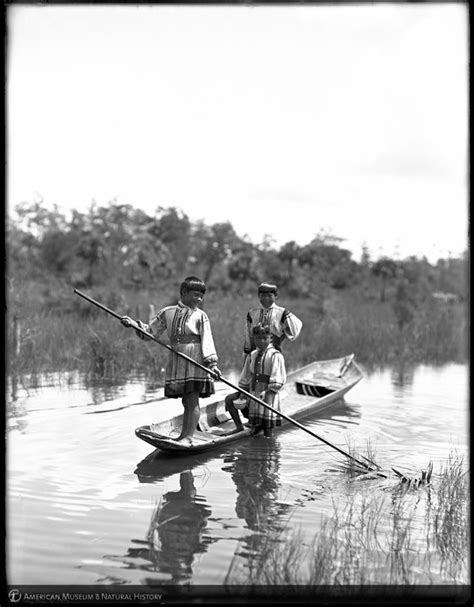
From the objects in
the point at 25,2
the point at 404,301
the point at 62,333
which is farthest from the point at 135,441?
the point at 404,301

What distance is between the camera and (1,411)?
13.6ft

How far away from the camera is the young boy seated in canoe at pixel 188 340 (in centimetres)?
741

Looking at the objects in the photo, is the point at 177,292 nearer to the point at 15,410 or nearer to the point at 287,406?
the point at 287,406

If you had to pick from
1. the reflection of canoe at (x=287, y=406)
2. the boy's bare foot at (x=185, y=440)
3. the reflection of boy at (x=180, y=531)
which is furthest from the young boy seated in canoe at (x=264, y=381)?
the reflection of boy at (x=180, y=531)

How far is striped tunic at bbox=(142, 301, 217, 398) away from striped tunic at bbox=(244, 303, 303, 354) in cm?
185

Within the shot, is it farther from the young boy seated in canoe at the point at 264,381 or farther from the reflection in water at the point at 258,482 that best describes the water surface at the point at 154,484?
the young boy seated in canoe at the point at 264,381

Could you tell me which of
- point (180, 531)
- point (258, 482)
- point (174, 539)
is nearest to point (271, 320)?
point (258, 482)

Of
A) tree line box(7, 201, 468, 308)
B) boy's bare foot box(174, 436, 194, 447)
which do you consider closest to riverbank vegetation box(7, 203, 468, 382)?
tree line box(7, 201, 468, 308)

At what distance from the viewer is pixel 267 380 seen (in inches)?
338

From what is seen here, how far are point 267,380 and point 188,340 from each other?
1522 millimetres

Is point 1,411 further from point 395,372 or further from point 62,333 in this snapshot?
point 395,372

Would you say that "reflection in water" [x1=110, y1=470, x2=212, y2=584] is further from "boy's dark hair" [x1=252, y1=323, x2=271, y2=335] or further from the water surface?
"boy's dark hair" [x1=252, y1=323, x2=271, y2=335]

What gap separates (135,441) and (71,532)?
10.1 feet

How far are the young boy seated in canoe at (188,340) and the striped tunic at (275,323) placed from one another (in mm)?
1847
